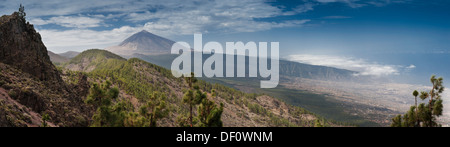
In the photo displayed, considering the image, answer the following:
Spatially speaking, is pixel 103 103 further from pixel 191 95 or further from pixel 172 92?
pixel 172 92

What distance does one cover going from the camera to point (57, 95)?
4322 cm

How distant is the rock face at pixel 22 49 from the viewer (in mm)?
44406

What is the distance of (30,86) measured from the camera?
39.6 meters

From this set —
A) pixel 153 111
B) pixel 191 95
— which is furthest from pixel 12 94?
pixel 191 95

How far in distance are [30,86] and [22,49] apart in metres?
13.4

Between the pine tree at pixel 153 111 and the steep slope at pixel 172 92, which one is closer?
the pine tree at pixel 153 111

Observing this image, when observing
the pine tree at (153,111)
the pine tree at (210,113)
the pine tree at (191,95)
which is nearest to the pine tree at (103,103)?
the pine tree at (153,111)

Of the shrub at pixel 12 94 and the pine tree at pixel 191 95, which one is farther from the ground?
the pine tree at pixel 191 95

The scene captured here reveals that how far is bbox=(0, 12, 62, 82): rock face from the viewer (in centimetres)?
4441

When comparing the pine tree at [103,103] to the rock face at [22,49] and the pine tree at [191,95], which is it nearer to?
the pine tree at [191,95]

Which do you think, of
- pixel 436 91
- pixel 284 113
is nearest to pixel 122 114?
pixel 436 91

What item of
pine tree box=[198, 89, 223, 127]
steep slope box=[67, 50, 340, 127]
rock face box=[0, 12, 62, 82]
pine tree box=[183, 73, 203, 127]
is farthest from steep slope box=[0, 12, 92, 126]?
steep slope box=[67, 50, 340, 127]
